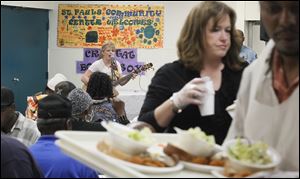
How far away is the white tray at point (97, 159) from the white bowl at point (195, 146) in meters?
0.05

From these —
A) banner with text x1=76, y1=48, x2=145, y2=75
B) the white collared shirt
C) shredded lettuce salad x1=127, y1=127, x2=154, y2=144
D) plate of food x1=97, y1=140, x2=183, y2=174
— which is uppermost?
banner with text x1=76, y1=48, x2=145, y2=75

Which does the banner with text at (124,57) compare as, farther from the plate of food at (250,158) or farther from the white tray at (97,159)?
the plate of food at (250,158)

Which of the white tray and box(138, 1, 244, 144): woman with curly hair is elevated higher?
box(138, 1, 244, 144): woman with curly hair

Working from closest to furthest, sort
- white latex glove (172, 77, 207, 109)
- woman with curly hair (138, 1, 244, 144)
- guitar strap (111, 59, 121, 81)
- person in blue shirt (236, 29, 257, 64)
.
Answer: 1. white latex glove (172, 77, 207, 109)
2. woman with curly hair (138, 1, 244, 144)
3. person in blue shirt (236, 29, 257, 64)
4. guitar strap (111, 59, 121, 81)

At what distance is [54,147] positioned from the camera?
2.43 metres

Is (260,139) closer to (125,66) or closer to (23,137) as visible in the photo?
(23,137)

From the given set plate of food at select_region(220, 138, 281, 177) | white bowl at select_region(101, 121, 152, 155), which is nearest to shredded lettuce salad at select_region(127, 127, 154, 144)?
white bowl at select_region(101, 121, 152, 155)

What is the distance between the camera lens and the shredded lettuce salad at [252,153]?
118 cm

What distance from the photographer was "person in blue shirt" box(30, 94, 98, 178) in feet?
7.52

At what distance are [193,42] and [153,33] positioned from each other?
5023mm

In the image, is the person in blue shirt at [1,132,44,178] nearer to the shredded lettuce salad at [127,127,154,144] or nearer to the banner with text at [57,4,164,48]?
the shredded lettuce salad at [127,127,154,144]

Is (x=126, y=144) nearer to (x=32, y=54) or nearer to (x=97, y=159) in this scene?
(x=97, y=159)

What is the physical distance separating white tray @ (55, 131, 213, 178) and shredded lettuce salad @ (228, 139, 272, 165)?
8 cm

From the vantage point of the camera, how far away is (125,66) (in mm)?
7125
